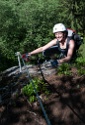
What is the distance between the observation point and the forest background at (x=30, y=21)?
1781 cm

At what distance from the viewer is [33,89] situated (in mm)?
5719

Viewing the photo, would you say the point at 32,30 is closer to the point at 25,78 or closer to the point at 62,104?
the point at 25,78

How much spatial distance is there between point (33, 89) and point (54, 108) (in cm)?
64

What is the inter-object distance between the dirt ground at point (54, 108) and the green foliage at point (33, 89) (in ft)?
0.36

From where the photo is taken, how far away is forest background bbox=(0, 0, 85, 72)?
1781cm

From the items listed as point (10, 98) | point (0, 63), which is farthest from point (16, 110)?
point (0, 63)

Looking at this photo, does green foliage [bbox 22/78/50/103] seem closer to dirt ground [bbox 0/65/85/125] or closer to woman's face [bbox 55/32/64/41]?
dirt ground [bbox 0/65/85/125]

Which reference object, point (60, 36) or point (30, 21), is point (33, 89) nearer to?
point (60, 36)

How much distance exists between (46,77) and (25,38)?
41.5ft

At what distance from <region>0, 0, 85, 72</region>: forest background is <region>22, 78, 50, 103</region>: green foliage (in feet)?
39.2

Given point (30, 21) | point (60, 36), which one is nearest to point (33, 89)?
point (60, 36)

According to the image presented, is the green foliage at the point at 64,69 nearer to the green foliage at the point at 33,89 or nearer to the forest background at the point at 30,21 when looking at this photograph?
the green foliage at the point at 33,89

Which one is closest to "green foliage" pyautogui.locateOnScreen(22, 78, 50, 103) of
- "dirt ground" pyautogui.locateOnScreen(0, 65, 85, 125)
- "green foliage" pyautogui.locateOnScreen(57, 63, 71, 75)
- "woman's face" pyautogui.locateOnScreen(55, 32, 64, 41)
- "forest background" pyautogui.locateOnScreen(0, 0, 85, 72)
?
"dirt ground" pyautogui.locateOnScreen(0, 65, 85, 125)

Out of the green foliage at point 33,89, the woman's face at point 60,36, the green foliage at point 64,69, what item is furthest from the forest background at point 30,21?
the woman's face at point 60,36
